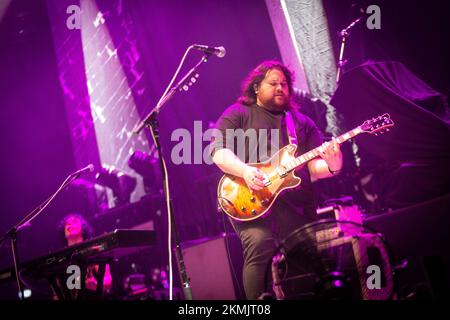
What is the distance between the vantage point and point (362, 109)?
3.62 m

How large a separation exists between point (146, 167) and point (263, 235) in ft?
9.83

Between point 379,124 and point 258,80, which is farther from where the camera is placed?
point 258,80

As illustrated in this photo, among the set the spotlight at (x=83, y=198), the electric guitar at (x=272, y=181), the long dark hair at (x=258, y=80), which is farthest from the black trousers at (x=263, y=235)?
the spotlight at (x=83, y=198)

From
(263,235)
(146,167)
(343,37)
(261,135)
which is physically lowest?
(263,235)

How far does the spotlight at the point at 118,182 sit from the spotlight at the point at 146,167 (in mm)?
427

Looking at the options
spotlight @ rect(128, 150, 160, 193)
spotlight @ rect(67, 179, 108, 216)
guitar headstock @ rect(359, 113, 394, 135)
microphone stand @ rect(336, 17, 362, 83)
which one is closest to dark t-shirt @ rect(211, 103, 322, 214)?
guitar headstock @ rect(359, 113, 394, 135)

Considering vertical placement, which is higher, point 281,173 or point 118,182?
point 118,182

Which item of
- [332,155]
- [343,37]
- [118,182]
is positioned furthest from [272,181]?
[118,182]

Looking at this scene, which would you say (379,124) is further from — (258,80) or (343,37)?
(343,37)

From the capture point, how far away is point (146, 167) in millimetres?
5551

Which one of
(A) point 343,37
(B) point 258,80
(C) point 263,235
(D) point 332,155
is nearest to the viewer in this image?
(C) point 263,235

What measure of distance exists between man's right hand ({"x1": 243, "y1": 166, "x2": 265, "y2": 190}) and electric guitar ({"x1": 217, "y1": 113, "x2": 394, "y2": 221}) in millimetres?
61

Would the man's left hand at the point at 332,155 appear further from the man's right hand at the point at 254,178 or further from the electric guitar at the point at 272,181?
the man's right hand at the point at 254,178

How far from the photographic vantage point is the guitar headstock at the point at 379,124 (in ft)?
9.94
